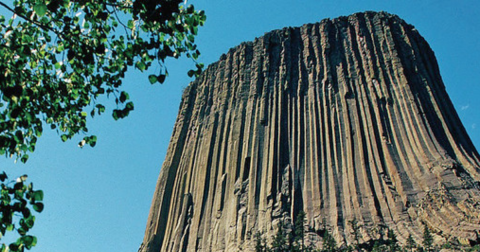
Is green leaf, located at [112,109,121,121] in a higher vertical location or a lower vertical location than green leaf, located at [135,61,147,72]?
lower

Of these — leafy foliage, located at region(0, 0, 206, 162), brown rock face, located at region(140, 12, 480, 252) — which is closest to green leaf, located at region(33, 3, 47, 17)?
leafy foliage, located at region(0, 0, 206, 162)

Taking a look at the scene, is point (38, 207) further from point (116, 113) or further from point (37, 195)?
point (116, 113)

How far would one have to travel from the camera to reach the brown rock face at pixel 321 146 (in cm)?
3509

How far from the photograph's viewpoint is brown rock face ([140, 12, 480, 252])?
35094 millimetres

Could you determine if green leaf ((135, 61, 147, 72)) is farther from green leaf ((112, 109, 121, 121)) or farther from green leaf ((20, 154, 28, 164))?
green leaf ((20, 154, 28, 164))

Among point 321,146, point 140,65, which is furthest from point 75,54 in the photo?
point 321,146

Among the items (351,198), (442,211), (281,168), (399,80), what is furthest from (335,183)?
(399,80)

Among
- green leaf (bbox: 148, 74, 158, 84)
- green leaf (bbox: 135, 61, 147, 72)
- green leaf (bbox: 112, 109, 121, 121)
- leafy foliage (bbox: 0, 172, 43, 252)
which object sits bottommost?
leafy foliage (bbox: 0, 172, 43, 252)

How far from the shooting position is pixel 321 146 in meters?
41.3

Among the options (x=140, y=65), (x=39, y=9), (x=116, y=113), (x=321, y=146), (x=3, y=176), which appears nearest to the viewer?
(x=39, y=9)

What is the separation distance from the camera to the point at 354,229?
34.1m

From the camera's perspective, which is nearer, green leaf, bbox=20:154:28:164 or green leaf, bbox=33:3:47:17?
green leaf, bbox=33:3:47:17

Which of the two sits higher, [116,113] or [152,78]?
[152,78]

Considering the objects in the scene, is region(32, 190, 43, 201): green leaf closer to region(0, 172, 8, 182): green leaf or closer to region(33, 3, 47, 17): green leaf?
region(0, 172, 8, 182): green leaf
